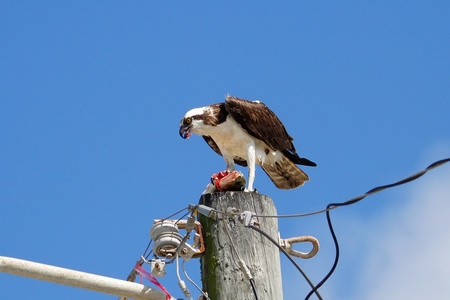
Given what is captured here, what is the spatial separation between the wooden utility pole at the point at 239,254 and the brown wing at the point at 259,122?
2.99 meters

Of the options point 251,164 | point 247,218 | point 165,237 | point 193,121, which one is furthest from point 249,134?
point 247,218

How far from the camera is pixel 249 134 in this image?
738 cm

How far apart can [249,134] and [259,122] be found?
0.16 meters

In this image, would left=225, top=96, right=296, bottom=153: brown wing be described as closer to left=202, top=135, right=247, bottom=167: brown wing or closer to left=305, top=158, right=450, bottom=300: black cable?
left=202, top=135, right=247, bottom=167: brown wing

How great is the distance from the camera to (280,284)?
4.19m

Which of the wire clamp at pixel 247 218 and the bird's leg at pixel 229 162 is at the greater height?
the bird's leg at pixel 229 162

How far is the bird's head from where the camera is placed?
24.5ft

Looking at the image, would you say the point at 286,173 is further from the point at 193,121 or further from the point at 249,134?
the point at 193,121

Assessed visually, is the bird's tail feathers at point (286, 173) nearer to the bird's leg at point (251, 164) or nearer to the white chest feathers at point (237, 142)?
the white chest feathers at point (237, 142)

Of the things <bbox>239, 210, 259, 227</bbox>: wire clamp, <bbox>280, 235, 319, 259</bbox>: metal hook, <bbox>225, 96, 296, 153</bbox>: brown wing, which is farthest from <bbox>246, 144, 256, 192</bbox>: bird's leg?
<bbox>239, 210, 259, 227</bbox>: wire clamp

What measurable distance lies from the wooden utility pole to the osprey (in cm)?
282

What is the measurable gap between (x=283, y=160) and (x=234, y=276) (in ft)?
11.8

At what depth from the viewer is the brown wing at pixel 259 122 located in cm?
732

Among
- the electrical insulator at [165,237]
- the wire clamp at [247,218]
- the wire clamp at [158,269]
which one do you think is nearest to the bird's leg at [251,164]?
the electrical insulator at [165,237]
